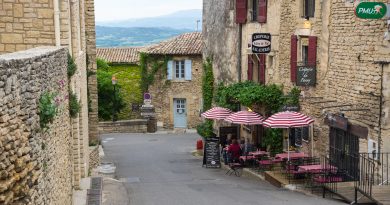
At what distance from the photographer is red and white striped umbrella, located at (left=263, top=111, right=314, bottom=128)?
717 inches

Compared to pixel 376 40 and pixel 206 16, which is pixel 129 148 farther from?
pixel 376 40

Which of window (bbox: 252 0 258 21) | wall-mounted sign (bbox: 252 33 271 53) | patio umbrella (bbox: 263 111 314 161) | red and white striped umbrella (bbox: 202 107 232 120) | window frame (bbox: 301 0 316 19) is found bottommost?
red and white striped umbrella (bbox: 202 107 232 120)

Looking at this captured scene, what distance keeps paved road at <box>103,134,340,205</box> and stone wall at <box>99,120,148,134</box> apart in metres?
6.85

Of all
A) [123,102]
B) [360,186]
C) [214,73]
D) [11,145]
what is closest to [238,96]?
[214,73]

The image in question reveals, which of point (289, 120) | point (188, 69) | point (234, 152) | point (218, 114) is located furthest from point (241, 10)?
point (188, 69)

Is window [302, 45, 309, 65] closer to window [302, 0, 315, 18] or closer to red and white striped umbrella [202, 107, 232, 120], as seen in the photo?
window [302, 0, 315, 18]

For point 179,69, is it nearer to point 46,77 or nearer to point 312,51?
point 312,51

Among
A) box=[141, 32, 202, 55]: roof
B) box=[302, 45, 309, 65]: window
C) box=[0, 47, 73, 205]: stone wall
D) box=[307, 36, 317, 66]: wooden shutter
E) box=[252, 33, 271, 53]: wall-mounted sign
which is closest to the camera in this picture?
box=[0, 47, 73, 205]: stone wall

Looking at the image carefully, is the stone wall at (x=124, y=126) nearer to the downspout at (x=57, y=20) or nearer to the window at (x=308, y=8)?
the window at (x=308, y=8)

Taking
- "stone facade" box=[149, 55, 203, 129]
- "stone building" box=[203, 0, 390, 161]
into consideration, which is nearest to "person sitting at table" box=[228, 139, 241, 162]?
"stone building" box=[203, 0, 390, 161]

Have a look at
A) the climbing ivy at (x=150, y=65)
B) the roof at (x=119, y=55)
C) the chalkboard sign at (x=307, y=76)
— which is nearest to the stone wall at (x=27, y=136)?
the chalkboard sign at (x=307, y=76)

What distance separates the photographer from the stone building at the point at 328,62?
A: 15.5 metres

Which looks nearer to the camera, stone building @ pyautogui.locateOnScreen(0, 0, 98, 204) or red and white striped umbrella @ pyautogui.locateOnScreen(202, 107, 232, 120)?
stone building @ pyautogui.locateOnScreen(0, 0, 98, 204)

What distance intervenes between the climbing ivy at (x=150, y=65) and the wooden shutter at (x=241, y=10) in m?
16.5
